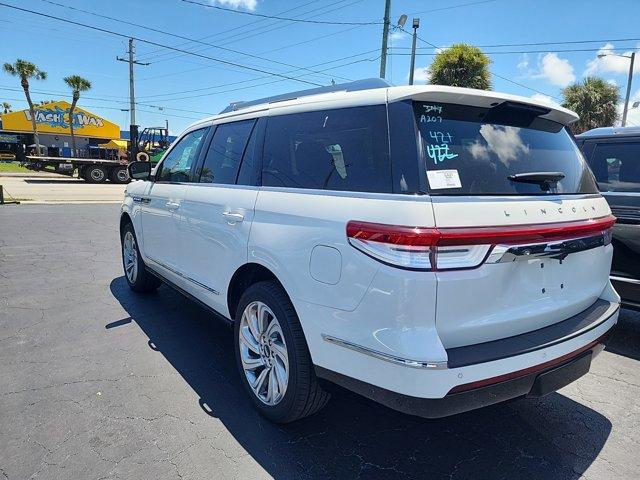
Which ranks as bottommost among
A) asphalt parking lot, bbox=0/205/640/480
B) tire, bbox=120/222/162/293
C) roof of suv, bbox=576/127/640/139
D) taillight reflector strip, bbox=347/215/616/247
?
asphalt parking lot, bbox=0/205/640/480

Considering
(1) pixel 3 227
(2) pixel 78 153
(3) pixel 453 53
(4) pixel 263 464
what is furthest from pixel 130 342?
(2) pixel 78 153

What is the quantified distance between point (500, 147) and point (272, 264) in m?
1.39

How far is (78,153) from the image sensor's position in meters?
37.0

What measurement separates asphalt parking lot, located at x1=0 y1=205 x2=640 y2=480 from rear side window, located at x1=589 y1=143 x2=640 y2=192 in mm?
1530

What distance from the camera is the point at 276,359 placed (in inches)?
108

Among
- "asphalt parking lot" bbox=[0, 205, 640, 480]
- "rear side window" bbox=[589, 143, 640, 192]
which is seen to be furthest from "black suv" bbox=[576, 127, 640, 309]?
"asphalt parking lot" bbox=[0, 205, 640, 480]

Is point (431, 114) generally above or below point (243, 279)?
above

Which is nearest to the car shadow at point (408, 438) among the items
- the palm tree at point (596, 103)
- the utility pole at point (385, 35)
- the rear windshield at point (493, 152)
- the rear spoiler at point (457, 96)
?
the rear windshield at point (493, 152)

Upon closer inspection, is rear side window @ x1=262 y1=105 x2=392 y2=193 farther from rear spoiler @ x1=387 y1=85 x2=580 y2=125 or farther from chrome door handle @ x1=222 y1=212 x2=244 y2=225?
chrome door handle @ x1=222 y1=212 x2=244 y2=225

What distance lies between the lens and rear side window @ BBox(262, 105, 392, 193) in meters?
2.21

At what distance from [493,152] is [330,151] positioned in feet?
2.82

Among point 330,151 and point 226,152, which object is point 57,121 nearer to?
point 226,152

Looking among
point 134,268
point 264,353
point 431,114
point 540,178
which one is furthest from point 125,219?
point 540,178

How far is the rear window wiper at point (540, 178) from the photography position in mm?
2312
